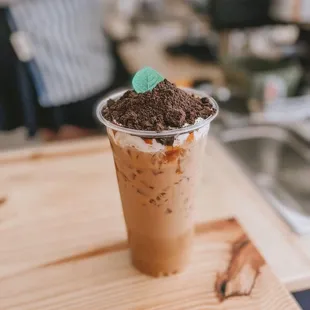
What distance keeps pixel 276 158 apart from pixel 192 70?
2.74 feet

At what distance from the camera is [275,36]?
216 centimetres

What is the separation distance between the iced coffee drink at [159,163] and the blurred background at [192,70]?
0.50 metres

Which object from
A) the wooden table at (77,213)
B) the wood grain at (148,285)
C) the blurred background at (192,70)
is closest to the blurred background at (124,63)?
the blurred background at (192,70)

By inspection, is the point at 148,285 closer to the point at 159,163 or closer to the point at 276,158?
the point at 159,163

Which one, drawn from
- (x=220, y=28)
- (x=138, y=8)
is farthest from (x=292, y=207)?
(x=138, y=8)

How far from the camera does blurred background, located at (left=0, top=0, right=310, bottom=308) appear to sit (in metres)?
1.33

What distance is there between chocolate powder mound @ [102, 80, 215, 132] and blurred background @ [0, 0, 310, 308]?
572 millimetres

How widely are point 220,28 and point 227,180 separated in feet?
3.72

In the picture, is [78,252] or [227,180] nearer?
[78,252]

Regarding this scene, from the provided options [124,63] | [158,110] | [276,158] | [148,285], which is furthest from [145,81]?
[124,63]

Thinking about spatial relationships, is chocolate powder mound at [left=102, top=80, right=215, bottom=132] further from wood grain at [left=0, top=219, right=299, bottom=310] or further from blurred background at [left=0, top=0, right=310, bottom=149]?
blurred background at [left=0, top=0, right=310, bottom=149]

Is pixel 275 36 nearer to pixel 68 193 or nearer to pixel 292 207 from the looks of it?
pixel 292 207

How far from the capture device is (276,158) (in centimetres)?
128

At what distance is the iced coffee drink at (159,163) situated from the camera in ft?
1.90
